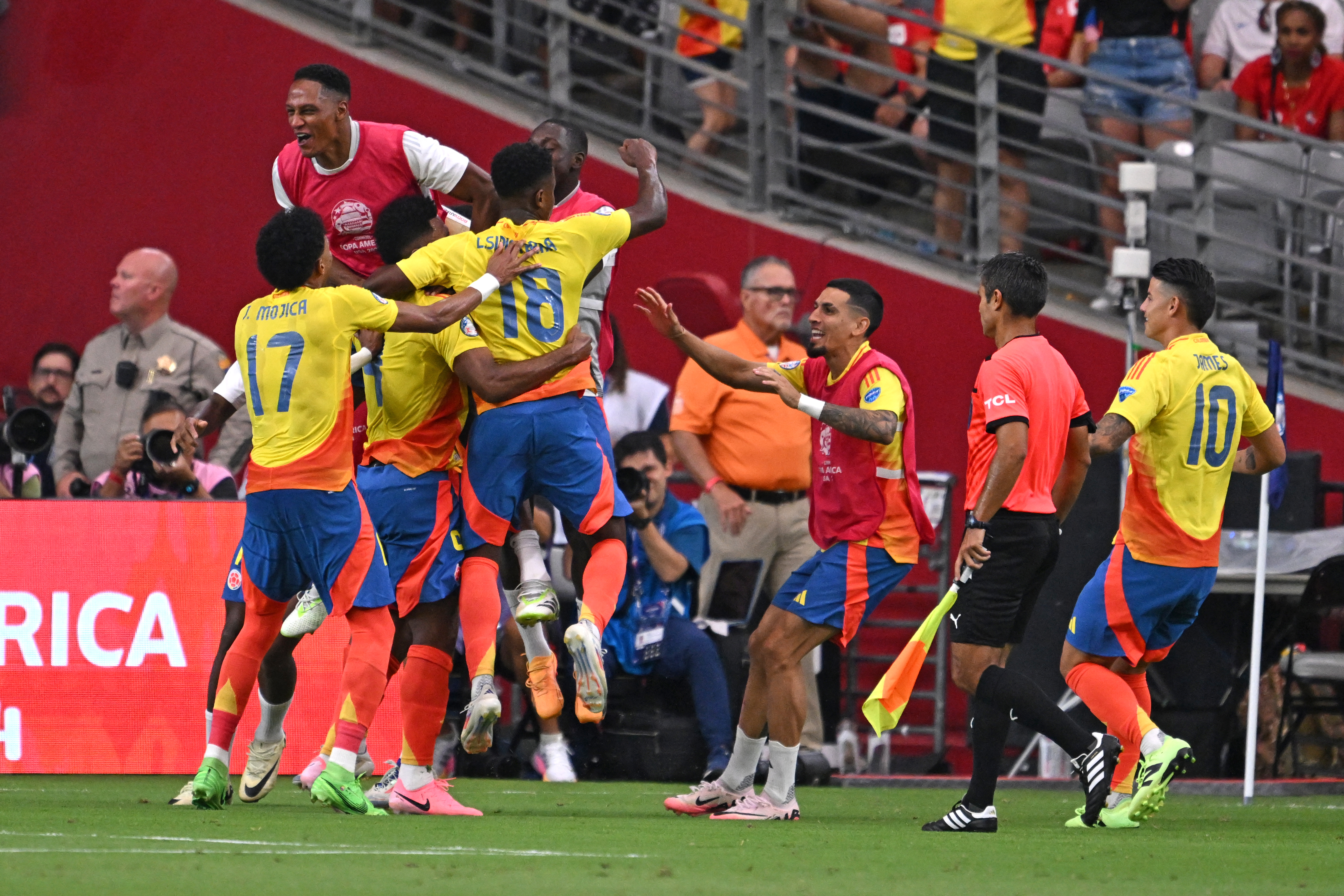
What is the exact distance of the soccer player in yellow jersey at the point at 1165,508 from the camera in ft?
27.1

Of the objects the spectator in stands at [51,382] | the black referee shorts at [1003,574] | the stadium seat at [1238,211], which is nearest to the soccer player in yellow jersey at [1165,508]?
the black referee shorts at [1003,574]

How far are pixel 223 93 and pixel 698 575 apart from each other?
5398 millimetres

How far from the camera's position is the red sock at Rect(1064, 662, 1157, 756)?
26.9 feet

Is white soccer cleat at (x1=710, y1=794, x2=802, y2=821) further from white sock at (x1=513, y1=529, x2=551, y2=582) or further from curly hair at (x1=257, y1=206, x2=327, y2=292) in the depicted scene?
curly hair at (x1=257, y1=206, x2=327, y2=292)

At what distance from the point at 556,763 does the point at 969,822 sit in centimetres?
350

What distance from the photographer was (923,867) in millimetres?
6086

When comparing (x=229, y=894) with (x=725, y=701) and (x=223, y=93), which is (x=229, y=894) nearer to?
(x=725, y=701)

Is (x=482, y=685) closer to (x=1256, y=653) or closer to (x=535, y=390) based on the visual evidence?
(x=535, y=390)

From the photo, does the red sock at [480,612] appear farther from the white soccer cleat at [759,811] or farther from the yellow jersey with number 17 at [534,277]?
the white soccer cleat at [759,811]

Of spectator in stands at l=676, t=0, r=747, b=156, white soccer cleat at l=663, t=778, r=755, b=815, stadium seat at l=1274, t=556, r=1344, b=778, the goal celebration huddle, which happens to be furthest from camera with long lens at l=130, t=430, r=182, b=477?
stadium seat at l=1274, t=556, r=1344, b=778

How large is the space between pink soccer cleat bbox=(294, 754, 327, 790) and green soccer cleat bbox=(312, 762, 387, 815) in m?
0.90

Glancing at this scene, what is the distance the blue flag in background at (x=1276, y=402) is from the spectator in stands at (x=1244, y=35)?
4.68 metres

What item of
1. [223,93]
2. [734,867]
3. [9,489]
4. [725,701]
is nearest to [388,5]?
[223,93]

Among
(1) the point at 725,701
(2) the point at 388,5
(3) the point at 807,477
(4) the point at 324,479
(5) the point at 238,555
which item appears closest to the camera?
(4) the point at 324,479
